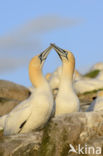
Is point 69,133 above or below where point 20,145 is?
above

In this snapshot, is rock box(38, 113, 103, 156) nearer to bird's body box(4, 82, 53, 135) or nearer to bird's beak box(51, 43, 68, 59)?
bird's body box(4, 82, 53, 135)

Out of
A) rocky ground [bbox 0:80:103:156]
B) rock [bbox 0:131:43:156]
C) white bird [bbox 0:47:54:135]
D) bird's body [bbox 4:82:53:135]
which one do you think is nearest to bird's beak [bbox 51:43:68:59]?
white bird [bbox 0:47:54:135]

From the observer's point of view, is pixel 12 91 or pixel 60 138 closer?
pixel 60 138

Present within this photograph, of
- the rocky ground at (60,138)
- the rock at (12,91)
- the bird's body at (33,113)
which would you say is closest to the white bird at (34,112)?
the bird's body at (33,113)

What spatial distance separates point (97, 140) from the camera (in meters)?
12.1

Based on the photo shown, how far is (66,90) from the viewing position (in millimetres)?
15648

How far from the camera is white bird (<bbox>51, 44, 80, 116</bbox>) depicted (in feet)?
49.7

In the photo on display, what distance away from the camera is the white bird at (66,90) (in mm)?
15151

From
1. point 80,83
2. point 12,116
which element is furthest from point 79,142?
point 80,83

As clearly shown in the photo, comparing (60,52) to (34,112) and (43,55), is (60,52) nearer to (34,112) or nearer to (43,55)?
(43,55)

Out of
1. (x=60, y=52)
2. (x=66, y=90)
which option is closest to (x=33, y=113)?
(x=66, y=90)

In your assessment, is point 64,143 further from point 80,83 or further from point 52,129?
point 80,83

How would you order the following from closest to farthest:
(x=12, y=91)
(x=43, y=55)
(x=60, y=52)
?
1. (x=43, y=55)
2. (x=60, y=52)
3. (x=12, y=91)

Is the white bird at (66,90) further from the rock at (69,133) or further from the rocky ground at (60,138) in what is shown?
the rock at (69,133)
